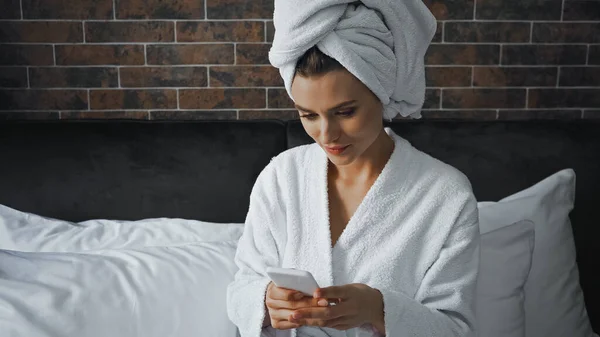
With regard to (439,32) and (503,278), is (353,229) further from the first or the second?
(439,32)

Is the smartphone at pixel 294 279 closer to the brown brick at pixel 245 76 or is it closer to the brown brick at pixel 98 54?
the brown brick at pixel 245 76

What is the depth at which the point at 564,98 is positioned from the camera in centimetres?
241

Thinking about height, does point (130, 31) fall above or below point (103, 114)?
above

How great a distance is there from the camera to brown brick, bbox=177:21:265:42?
2.29 m

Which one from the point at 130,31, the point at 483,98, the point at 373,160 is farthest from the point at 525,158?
the point at 130,31

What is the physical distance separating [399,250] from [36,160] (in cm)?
122

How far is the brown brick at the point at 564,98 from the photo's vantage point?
240 centimetres

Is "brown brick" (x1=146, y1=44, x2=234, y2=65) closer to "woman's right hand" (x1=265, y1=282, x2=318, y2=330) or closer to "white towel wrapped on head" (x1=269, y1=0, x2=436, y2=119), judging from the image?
"white towel wrapped on head" (x1=269, y1=0, x2=436, y2=119)

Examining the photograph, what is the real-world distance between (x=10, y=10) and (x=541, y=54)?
5.94 feet

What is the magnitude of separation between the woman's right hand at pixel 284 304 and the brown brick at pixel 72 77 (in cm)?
125

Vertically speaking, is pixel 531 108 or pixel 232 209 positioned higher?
pixel 531 108

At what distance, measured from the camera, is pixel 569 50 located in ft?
7.75

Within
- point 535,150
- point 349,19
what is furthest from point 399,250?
point 535,150

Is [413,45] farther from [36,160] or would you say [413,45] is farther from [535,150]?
[36,160]
